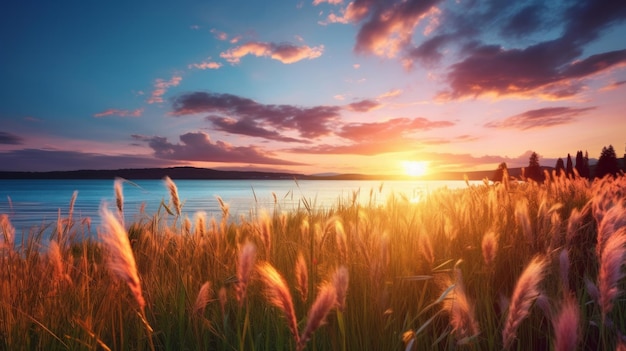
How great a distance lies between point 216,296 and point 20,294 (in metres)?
1.40

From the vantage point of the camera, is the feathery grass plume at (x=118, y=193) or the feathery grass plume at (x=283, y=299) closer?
the feathery grass plume at (x=283, y=299)

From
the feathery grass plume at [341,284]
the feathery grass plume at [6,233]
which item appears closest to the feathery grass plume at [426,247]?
the feathery grass plume at [341,284]

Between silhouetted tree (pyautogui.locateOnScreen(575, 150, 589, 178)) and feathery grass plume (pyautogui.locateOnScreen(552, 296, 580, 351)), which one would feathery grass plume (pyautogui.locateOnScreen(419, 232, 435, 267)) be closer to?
feathery grass plume (pyautogui.locateOnScreen(552, 296, 580, 351))

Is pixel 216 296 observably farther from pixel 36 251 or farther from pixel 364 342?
pixel 36 251

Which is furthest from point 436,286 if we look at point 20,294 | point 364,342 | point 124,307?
point 20,294

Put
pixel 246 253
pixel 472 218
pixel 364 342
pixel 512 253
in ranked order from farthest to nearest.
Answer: pixel 472 218 < pixel 512 253 < pixel 364 342 < pixel 246 253

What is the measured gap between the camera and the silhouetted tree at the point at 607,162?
4425 cm

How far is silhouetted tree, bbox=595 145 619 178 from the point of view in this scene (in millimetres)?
44250

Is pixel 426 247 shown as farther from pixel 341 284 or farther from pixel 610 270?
pixel 341 284

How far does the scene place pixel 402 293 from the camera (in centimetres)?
274

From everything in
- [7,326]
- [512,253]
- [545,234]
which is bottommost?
[7,326]

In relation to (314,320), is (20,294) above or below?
below

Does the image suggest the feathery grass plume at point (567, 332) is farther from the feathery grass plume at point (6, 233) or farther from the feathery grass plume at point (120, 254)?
the feathery grass plume at point (6, 233)

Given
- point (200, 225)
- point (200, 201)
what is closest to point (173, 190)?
point (200, 225)
